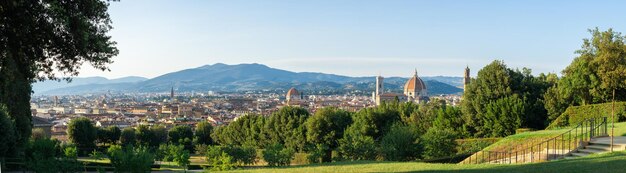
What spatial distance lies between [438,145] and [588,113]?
8.52m

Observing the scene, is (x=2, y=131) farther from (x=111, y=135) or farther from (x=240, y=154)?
(x=111, y=135)

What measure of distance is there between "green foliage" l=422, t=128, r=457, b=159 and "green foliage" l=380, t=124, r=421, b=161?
2.91 feet

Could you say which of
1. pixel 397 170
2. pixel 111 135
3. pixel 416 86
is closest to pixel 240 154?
pixel 397 170

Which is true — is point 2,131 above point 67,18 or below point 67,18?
below

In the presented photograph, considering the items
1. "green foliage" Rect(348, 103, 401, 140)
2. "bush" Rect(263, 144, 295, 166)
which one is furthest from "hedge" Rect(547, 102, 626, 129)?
"bush" Rect(263, 144, 295, 166)

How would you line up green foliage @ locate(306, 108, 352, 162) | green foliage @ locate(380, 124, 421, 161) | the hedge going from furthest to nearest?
green foliage @ locate(306, 108, 352, 162), the hedge, green foliage @ locate(380, 124, 421, 161)

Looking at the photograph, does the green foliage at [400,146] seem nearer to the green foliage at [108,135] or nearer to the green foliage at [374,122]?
the green foliage at [374,122]

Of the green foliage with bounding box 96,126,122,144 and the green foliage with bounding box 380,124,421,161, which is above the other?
the green foliage with bounding box 380,124,421,161

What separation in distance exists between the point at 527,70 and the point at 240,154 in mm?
26298

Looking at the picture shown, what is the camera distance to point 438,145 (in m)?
25.5

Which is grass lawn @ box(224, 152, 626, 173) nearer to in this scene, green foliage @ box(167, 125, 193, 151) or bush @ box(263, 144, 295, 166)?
bush @ box(263, 144, 295, 166)

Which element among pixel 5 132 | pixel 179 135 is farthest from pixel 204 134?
pixel 5 132

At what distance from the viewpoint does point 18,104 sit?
25.9m

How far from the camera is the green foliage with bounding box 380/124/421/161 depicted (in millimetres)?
23359
